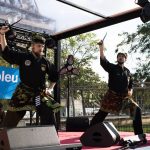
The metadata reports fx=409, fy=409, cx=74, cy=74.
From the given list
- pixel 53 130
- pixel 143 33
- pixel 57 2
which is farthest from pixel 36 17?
pixel 143 33

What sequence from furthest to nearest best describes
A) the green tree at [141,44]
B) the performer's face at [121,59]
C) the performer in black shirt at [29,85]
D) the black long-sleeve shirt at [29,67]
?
the green tree at [141,44]
the performer's face at [121,59]
the black long-sleeve shirt at [29,67]
the performer in black shirt at [29,85]

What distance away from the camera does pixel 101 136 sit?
207 inches

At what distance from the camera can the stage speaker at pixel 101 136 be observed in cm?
517

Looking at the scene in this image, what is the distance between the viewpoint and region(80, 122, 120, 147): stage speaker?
5.17m

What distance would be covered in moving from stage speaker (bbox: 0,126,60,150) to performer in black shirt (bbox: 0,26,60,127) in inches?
16.9

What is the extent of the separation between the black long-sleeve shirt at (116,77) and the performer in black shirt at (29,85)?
1.41m

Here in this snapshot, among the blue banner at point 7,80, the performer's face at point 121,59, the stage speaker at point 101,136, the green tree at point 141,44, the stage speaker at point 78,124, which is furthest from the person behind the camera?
the green tree at point 141,44

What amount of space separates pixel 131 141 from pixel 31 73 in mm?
1572

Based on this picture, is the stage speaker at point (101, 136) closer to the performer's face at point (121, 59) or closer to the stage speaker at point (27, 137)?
the stage speaker at point (27, 137)

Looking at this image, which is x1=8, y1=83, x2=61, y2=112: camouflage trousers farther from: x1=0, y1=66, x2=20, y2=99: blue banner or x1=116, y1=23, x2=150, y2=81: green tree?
x1=116, y1=23, x2=150, y2=81: green tree

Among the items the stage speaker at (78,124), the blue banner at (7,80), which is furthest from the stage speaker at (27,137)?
the blue banner at (7,80)

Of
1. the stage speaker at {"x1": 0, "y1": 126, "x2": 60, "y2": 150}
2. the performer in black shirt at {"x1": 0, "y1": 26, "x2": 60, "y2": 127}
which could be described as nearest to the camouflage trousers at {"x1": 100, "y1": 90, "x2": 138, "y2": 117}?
the performer in black shirt at {"x1": 0, "y1": 26, "x2": 60, "y2": 127}

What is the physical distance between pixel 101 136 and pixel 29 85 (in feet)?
3.72

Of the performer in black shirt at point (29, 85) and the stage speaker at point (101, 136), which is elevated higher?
the performer in black shirt at point (29, 85)
